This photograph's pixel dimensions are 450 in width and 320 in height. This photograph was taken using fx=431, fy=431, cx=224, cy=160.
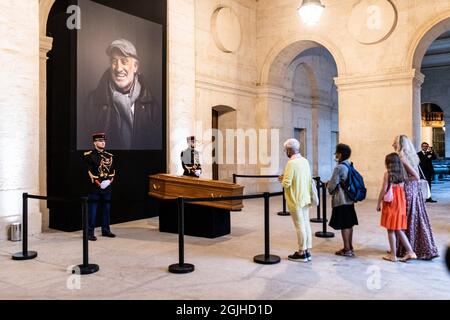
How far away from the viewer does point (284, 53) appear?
14422 mm

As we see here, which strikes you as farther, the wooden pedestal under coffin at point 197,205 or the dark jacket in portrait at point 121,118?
the dark jacket in portrait at point 121,118

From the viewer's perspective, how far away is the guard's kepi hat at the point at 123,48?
894 cm

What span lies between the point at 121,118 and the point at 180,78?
2.49m

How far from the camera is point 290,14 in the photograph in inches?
550

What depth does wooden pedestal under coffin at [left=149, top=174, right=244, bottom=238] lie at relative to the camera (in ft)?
23.4

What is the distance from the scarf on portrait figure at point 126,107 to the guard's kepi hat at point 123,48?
0.51 meters

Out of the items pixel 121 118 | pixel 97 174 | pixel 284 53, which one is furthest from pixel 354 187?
pixel 284 53

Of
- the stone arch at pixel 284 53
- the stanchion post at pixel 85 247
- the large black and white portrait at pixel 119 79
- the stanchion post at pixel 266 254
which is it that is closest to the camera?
the stanchion post at pixel 85 247

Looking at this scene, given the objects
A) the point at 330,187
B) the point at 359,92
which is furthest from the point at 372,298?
the point at 359,92

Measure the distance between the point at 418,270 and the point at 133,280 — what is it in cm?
346

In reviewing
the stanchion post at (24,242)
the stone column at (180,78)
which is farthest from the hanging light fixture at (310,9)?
the stanchion post at (24,242)

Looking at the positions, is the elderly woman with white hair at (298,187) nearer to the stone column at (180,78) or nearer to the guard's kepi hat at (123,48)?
the guard's kepi hat at (123,48)

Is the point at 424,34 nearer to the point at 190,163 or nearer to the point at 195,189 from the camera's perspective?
the point at 190,163

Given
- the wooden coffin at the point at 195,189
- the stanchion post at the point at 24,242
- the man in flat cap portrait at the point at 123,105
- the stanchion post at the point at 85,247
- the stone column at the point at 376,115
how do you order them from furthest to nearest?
the stone column at the point at 376,115 → the man in flat cap portrait at the point at 123,105 → the wooden coffin at the point at 195,189 → the stanchion post at the point at 24,242 → the stanchion post at the point at 85,247
